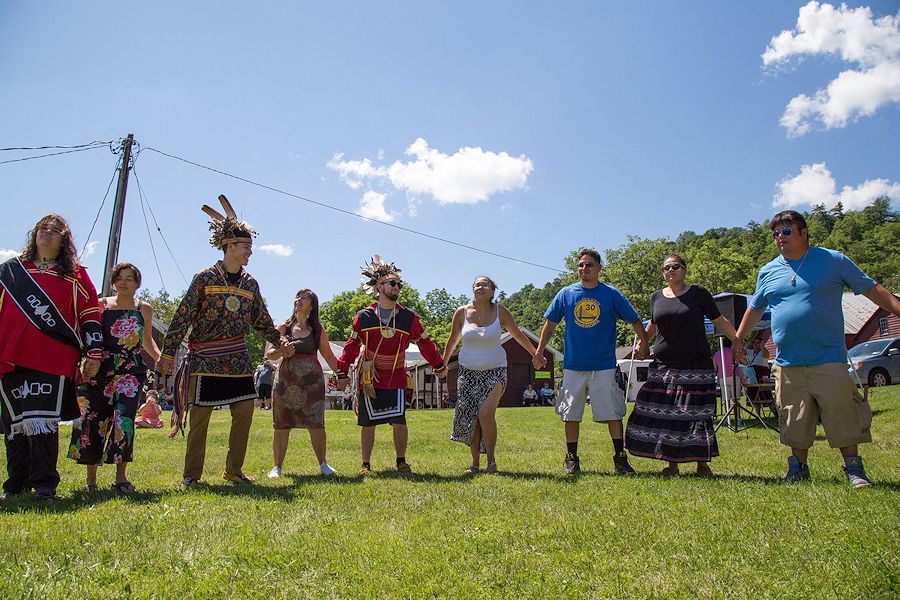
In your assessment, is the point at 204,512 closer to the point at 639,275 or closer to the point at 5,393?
the point at 5,393

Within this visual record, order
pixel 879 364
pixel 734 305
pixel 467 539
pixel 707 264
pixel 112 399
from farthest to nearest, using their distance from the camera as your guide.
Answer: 1. pixel 707 264
2. pixel 879 364
3. pixel 734 305
4. pixel 112 399
5. pixel 467 539

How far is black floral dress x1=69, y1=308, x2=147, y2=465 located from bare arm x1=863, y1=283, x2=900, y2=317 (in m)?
6.08

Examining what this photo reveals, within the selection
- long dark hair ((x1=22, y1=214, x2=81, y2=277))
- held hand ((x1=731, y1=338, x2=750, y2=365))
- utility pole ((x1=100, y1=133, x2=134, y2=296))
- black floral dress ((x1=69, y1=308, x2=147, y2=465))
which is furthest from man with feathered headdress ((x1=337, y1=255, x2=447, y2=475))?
utility pole ((x1=100, y1=133, x2=134, y2=296))

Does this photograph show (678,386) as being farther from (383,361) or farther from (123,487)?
(123,487)

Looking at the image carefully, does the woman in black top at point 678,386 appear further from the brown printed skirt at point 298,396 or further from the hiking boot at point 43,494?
the hiking boot at point 43,494

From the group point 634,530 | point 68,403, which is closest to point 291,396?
point 68,403

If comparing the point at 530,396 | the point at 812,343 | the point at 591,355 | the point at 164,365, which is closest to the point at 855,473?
the point at 812,343

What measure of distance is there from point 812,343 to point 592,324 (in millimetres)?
1962

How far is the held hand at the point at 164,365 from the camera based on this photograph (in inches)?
216

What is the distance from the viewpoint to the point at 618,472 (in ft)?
20.2

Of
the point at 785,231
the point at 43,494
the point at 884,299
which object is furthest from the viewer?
the point at 785,231

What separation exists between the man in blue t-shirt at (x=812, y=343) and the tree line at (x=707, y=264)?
33.8 meters

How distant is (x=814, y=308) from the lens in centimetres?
532

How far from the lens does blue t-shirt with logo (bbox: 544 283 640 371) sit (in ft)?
21.2
